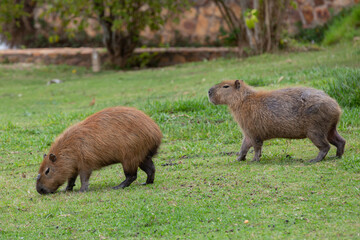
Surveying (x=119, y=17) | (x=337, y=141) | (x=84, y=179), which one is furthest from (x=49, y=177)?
(x=119, y=17)

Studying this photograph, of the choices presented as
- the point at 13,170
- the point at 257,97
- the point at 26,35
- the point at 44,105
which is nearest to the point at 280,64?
the point at 44,105

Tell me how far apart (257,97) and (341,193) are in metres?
1.95

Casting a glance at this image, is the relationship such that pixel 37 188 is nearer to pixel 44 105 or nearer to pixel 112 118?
pixel 112 118

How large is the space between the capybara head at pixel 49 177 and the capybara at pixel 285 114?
2.11 meters

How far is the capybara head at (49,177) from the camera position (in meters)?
5.48

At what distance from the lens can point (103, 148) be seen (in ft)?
17.5

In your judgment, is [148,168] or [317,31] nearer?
[148,168]

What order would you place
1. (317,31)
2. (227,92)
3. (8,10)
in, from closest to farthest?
(227,92), (8,10), (317,31)

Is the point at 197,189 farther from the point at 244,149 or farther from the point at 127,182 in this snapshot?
the point at 244,149

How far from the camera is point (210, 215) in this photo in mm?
4344

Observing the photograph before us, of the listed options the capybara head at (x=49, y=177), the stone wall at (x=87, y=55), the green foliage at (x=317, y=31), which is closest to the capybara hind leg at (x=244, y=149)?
the capybara head at (x=49, y=177)

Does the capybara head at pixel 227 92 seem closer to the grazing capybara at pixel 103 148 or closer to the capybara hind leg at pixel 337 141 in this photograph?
the capybara hind leg at pixel 337 141

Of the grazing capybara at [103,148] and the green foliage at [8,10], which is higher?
the green foliage at [8,10]

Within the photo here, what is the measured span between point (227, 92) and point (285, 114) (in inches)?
35.3
